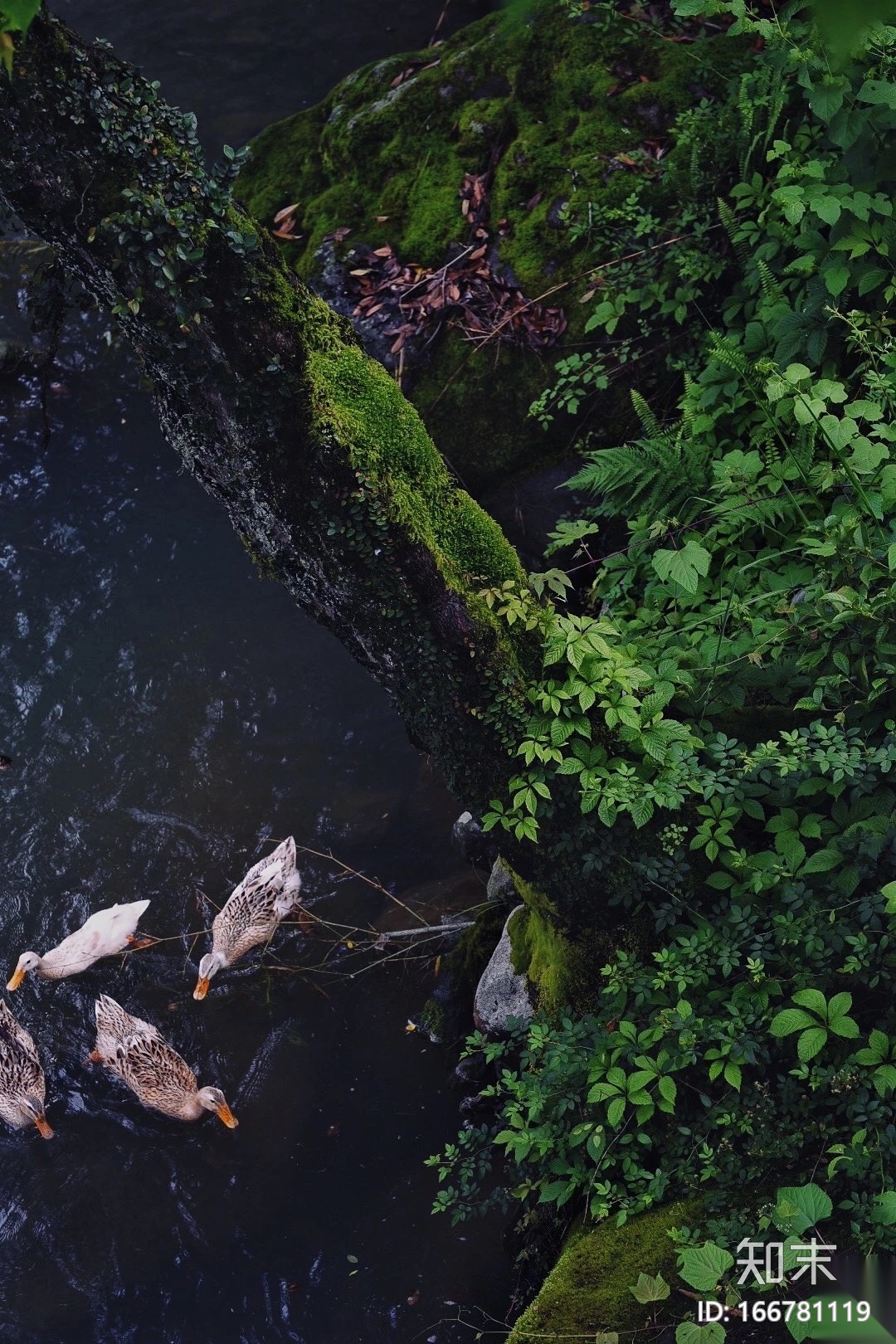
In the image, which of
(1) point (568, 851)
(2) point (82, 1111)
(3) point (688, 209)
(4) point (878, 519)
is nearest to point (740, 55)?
(3) point (688, 209)

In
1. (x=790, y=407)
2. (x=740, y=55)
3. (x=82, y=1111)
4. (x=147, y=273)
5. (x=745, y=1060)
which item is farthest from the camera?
(x=740, y=55)

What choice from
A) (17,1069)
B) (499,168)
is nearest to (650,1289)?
(17,1069)

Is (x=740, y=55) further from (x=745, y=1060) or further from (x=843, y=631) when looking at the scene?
(x=745, y=1060)

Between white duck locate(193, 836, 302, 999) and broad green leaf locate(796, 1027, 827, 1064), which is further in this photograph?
white duck locate(193, 836, 302, 999)

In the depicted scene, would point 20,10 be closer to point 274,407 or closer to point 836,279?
point 274,407

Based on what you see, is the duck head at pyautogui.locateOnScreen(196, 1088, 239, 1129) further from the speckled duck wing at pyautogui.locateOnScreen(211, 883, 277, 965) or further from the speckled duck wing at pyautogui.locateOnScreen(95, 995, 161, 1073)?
the speckled duck wing at pyautogui.locateOnScreen(211, 883, 277, 965)

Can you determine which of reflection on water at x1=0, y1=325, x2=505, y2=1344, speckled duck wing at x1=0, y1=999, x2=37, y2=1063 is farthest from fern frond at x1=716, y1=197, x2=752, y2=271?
speckled duck wing at x1=0, y1=999, x2=37, y2=1063
